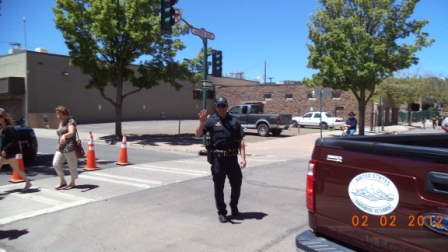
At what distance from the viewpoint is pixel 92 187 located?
832cm

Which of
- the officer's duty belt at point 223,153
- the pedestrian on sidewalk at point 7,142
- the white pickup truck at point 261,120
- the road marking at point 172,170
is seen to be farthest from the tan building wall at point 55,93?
the officer's duty belt at point 223,153

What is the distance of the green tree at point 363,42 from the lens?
20.0 meters

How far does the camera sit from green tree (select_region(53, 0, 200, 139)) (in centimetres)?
1827

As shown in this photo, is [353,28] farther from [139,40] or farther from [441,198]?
[441,198]

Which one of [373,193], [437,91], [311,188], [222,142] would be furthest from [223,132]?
[437,91]

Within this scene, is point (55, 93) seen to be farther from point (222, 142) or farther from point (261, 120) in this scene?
point (222, 142)

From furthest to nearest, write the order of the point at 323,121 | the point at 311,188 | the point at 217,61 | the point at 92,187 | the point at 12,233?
the point at 323,121
the point at 217,61
the point at 92,187
the point at 12,233
the point at 311,188

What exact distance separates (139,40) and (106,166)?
8769 mm

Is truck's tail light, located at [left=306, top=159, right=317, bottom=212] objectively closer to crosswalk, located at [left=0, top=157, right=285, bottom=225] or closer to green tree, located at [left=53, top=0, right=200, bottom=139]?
crosswalk, located at [left=0, top=157, right=285, bottom=225]

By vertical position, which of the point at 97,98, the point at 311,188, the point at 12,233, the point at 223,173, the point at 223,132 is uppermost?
the point at 97,98

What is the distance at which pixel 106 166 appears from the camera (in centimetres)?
1131

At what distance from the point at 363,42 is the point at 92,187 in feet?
54.8

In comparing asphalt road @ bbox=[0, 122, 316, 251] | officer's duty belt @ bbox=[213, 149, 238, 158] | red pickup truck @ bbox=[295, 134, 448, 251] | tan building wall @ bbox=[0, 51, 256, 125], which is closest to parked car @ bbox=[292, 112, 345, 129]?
tan building wall @ bbox=[0, 51, 256, 125]

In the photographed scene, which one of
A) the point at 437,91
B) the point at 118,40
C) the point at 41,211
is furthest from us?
the point at 437,91
